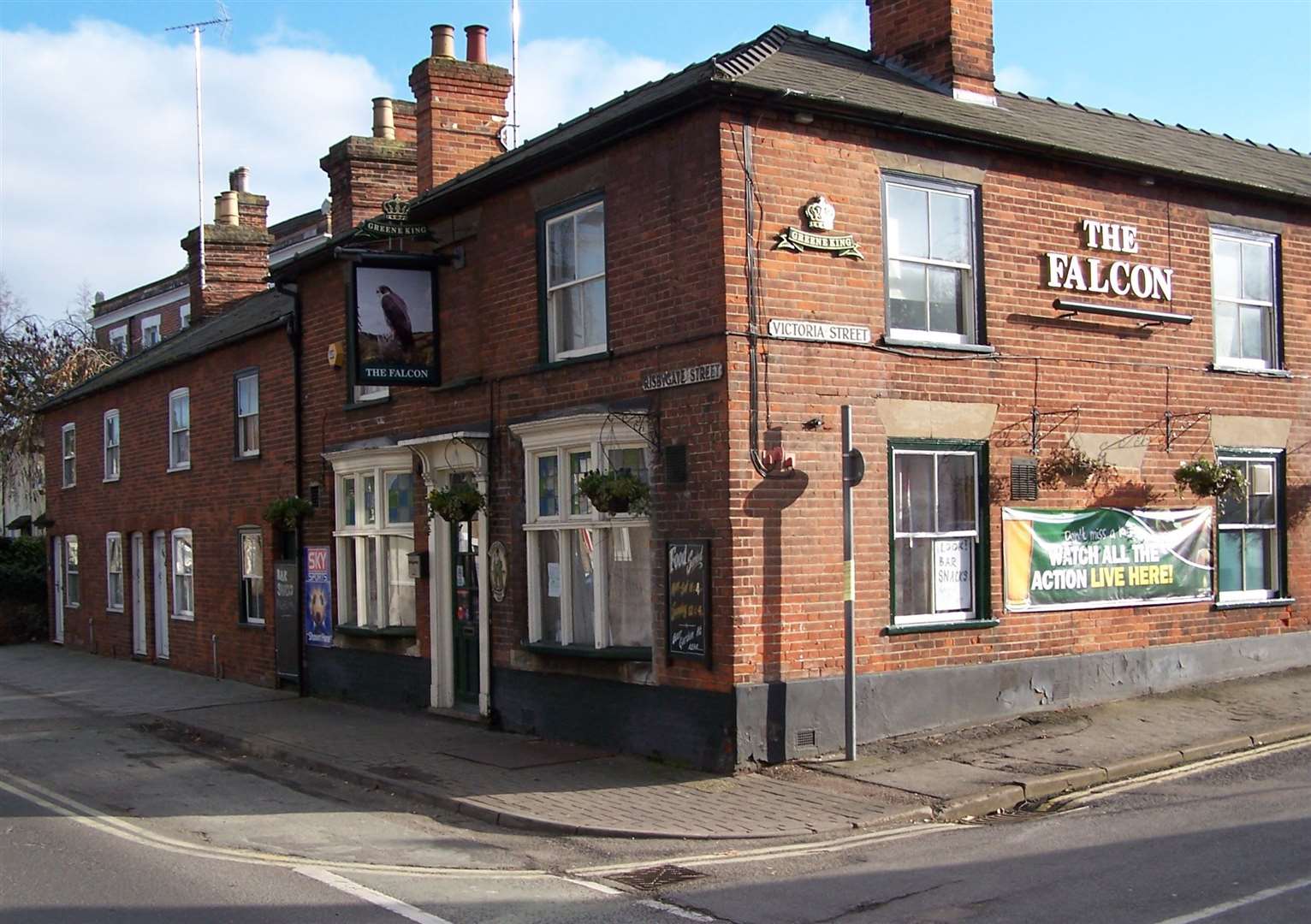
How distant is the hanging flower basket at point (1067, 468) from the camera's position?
13.5 meters

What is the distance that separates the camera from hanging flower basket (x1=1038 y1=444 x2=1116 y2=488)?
1351cm

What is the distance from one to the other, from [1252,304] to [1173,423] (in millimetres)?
2166

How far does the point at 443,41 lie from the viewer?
17.7 m

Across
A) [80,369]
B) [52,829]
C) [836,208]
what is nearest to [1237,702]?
[836,208]

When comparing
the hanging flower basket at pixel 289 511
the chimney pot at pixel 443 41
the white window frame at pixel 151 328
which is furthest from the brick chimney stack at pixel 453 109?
the white window frame at pixel 151 328

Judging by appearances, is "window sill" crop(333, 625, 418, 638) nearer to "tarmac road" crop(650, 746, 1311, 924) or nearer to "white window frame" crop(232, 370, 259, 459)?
"white window frame" crop(232, 370, 259, 459)

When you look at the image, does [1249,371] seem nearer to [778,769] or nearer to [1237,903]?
[778,769]

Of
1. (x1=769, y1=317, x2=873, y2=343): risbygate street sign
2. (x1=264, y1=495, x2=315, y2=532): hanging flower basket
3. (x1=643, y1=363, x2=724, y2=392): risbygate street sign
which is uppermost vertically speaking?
(x1=769, y1=317, x2=873, y2=343): risbygate street sign

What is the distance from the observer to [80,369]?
38.7 m

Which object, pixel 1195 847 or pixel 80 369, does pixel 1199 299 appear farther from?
pixel 80 369

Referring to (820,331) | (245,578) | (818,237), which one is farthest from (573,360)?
(245,578)

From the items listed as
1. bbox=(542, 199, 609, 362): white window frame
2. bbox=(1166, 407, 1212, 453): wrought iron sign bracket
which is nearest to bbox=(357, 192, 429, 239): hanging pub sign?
bbox=(542, 199, 609, 362): white window frame

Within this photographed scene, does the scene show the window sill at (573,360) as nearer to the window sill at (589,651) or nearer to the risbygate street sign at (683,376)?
the risbygate street sign at (683,376)

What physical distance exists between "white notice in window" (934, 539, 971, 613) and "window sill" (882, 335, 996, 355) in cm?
193
